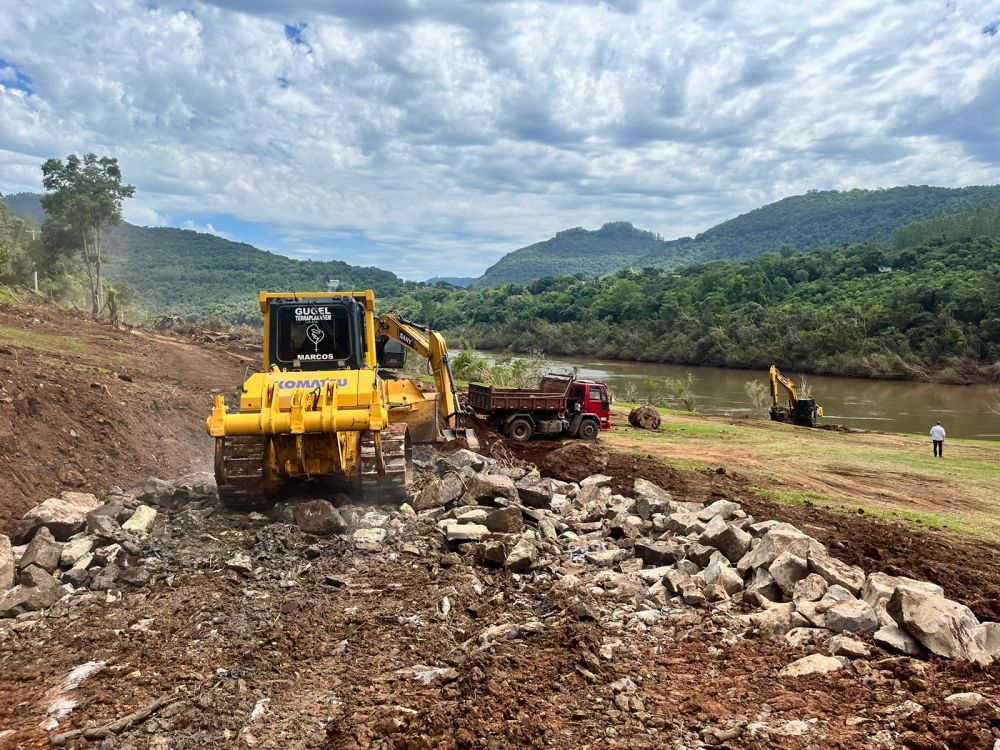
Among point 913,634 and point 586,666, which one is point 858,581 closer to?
point 913,634

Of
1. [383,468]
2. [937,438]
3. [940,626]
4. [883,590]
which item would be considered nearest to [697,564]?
[883,590]

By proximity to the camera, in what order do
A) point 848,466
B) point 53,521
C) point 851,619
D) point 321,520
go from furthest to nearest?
1. point 848,466
2. point 321,520
3. point 53,521
4. point 851,619

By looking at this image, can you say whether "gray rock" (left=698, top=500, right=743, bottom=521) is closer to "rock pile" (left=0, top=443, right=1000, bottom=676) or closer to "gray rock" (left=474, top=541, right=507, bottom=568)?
"rock pile" (left=0, top=443, right=1000, bottom=676)

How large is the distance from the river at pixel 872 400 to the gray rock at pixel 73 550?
3544cm

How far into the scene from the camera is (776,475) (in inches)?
621

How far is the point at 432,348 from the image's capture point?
526 inches

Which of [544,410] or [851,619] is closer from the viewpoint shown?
[851,619]

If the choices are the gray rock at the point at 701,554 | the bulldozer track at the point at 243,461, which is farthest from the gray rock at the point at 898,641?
the bulldozer track at the point at 243,461

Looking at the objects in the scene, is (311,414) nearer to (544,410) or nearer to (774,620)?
(774,620)

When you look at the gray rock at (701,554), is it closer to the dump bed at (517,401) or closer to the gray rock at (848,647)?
the gray rock at (848,647)

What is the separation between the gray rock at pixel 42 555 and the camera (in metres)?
6.23

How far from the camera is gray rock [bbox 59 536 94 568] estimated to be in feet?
21.2

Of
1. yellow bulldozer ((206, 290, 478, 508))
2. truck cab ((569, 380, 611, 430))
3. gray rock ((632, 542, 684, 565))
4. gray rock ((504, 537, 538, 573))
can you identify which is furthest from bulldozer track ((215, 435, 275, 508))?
truck cab ((569, 380, 611, 430))

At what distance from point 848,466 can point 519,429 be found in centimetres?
911
